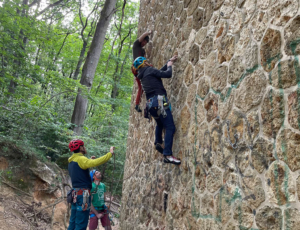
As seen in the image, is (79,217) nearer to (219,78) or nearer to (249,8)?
(219,78)

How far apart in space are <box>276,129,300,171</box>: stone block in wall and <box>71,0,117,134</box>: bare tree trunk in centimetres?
924

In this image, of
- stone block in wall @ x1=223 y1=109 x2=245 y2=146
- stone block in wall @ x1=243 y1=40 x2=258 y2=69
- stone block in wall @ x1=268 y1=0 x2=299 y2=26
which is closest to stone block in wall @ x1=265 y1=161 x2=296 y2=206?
stone block in wall @ x1=223 y1=109 x2=245 y2=146

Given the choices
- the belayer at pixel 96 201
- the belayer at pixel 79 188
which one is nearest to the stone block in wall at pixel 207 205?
the belayer at pixel 79 188

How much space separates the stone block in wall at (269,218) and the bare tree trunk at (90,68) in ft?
30.2

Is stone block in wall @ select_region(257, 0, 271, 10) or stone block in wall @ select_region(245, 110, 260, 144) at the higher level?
stone block in wall @ select_region(257, 0, 271, 10)

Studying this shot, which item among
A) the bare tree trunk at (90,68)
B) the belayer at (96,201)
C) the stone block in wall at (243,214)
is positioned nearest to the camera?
the stone block in wall at (243,214)

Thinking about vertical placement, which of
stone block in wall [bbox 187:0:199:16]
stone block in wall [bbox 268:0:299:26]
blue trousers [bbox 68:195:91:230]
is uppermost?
stone block in wall [bbox 187:0:199:16]

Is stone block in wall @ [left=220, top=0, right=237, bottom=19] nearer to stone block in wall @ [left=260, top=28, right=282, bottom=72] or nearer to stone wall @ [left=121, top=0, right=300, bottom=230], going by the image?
stone wall @ [left=121, top=0, right=300, bottom=230]

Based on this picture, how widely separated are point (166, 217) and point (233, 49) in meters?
2.73

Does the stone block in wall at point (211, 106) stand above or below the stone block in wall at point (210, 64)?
below

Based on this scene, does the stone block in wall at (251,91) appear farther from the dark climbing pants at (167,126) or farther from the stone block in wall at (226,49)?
the dark climbing pants at (167,126)

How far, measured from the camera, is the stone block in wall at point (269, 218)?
204 cm

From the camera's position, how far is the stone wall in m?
2.09

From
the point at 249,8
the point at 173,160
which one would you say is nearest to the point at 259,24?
the point at 249,8
